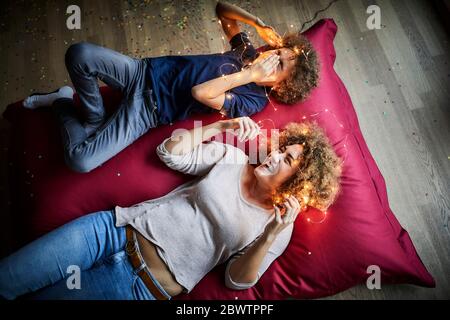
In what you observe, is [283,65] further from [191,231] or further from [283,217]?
[191,231]

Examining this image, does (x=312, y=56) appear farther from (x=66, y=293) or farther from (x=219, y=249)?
(x=66, y=293)

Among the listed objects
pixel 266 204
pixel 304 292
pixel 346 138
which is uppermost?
pixel 346 138

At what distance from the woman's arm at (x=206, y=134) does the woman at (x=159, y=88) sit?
0.12m

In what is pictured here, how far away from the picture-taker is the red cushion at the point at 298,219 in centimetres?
164

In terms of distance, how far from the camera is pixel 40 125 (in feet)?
6.00

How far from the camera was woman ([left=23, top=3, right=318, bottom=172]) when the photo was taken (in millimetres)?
1667

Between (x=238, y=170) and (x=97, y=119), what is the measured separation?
76cm

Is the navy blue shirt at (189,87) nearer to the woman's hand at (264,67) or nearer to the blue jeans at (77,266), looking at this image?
the woman's hand at (264,67)

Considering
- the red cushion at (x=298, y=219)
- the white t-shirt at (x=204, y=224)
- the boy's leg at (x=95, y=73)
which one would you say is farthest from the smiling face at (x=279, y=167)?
the boy's leg at (x=95, y=73)

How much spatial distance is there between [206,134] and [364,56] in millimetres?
1486

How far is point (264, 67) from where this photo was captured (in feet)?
5.61

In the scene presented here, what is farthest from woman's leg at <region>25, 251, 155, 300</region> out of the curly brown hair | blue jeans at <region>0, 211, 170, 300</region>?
the curly brown hair
